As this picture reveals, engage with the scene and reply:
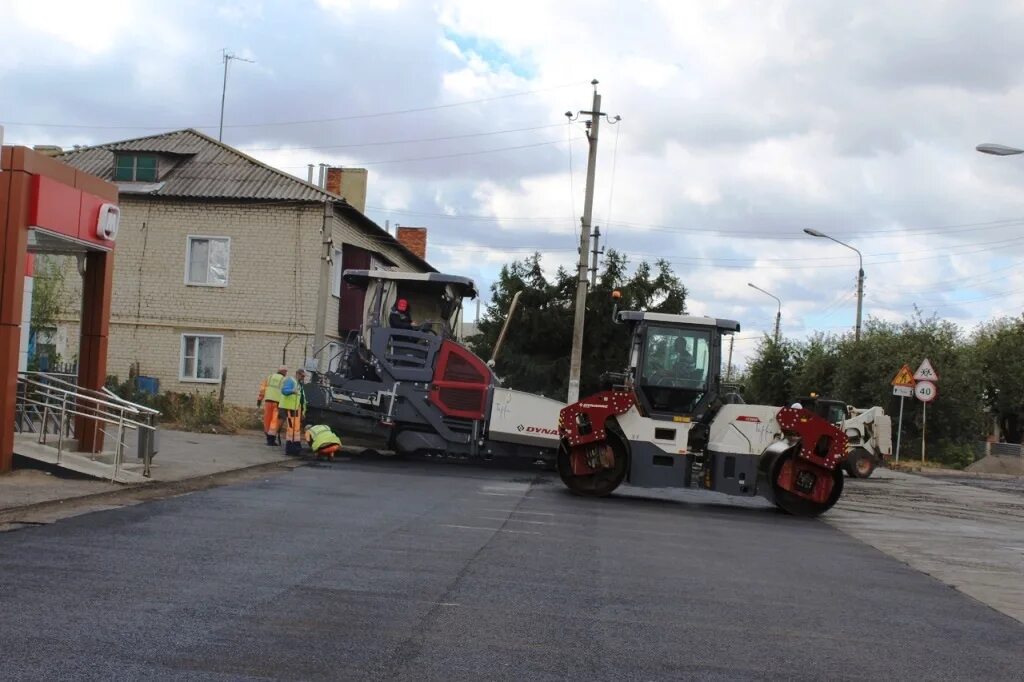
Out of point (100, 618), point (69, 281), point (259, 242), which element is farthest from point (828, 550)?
point (69, 281)

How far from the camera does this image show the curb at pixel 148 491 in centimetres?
1111

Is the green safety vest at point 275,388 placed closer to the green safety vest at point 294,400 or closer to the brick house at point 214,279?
the green safety vest at point 294,400

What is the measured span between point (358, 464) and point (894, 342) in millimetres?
23824

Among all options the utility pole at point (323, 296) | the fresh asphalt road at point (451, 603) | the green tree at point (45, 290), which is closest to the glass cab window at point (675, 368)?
the fresh asphalt road at point (451, 603)

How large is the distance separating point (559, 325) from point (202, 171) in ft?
42.9

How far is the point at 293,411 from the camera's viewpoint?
21266 millimetres

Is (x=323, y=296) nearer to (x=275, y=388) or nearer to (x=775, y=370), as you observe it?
(x=275, y=388)

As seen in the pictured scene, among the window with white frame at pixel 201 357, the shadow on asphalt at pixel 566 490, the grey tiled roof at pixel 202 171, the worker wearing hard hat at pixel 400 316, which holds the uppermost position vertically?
the grey tiled roof at pixel 202 171

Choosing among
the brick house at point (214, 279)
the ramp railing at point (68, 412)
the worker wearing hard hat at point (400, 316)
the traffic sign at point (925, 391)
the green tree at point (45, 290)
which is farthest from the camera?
the brick house at point (214, 279)

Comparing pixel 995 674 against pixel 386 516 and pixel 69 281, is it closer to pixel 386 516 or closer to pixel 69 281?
pixel 386 516

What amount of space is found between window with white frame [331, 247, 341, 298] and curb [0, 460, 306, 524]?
15.9 meters

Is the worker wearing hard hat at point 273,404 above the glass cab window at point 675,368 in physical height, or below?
below

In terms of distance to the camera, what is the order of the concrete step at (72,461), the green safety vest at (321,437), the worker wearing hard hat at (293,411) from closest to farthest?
the concrete step at (72,461), the green safety vest at (321,437), the worker wearing hard hat at (293,411)

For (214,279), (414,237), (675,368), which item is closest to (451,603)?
(675,368)
